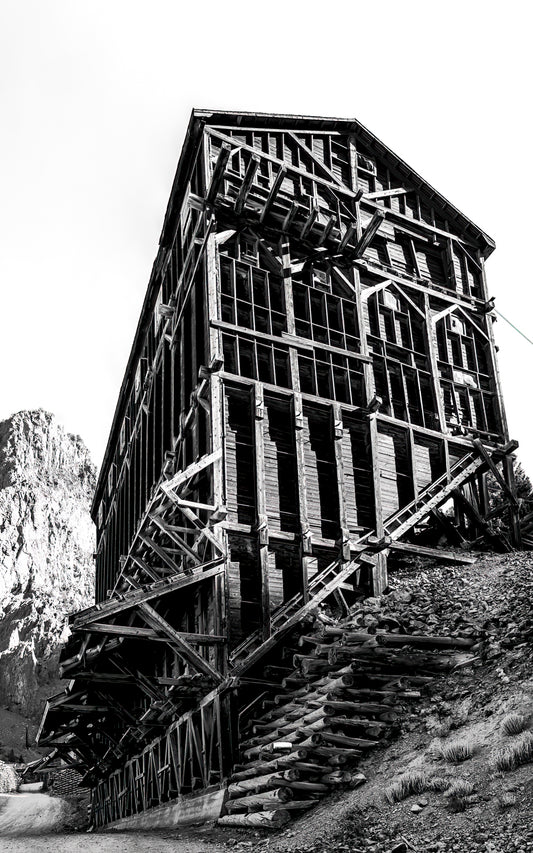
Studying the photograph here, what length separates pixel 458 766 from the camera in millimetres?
13578

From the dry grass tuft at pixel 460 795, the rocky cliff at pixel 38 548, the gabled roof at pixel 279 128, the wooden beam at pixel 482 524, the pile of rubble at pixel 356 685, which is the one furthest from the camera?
the rocky cliff at pixel 38 548

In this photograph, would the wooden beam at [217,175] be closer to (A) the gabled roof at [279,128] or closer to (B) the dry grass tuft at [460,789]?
(A) the gabled roof at [279,128]

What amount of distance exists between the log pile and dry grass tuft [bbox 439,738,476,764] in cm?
184

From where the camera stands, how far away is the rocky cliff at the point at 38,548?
10750cm

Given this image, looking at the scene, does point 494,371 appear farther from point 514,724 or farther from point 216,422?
point 514,724

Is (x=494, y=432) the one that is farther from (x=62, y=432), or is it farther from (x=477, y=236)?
(x=62, y=432)

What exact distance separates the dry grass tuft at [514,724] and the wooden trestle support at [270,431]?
8.09m

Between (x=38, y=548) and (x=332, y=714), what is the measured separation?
424 feet

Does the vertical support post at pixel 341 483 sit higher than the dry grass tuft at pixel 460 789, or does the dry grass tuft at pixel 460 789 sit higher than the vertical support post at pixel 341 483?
the vertical support post at pixel 341 483

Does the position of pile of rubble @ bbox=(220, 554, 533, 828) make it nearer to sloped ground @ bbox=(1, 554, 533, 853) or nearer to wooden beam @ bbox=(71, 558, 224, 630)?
sloped ground @ bbox=(1, 554, 533, 853)

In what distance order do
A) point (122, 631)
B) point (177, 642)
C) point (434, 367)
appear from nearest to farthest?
point (122, 631)
point (177, 642)
point (434, 367)

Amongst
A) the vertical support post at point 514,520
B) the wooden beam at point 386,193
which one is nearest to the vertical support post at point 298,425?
the wooden beam at point 386,193

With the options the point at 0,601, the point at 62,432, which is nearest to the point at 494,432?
the point at 0,601

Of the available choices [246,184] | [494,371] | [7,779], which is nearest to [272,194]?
[246,184]
